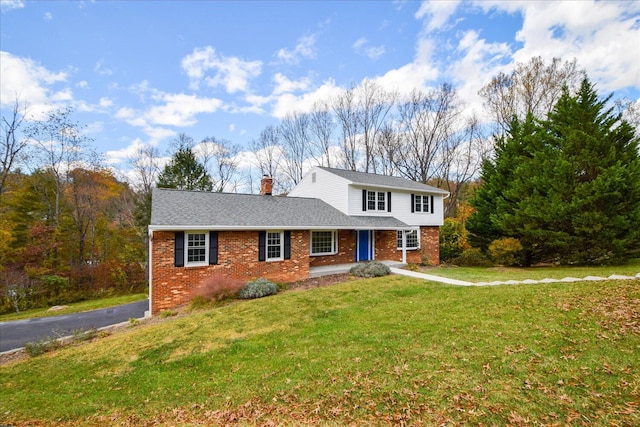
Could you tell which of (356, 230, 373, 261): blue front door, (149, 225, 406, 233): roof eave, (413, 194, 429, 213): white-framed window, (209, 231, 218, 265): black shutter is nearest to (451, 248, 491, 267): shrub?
(413, 194, 429, 213): white-framed window

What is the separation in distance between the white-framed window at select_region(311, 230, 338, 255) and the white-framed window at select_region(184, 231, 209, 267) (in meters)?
6.19

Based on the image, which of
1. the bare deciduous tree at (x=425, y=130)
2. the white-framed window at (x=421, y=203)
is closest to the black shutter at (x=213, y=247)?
the white-framed window at (x=421, y=203)

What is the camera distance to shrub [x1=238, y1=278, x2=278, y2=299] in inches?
450

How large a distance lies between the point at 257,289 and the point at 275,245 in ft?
8.50

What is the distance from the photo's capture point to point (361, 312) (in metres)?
8.45

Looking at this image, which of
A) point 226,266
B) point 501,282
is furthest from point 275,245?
point 501,282

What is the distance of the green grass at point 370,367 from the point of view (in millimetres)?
3979

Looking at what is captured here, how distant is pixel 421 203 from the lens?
20250 millimetres

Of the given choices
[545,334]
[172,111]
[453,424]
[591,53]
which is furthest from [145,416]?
[591,53]

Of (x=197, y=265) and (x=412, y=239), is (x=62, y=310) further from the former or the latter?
(x=412, y=239)

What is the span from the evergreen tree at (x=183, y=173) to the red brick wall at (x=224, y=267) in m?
16.2

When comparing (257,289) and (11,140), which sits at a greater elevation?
(11,140)

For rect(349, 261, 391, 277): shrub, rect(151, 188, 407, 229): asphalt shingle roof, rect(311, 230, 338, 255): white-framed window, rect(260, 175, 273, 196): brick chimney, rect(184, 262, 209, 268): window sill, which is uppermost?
rect(260, 175, 273, 196): brick chimney

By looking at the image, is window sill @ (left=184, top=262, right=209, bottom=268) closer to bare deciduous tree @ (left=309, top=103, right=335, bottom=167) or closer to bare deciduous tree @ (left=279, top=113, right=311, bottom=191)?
bare deciduous tree @ (left=279, top=113, right=311, bottom=191)
